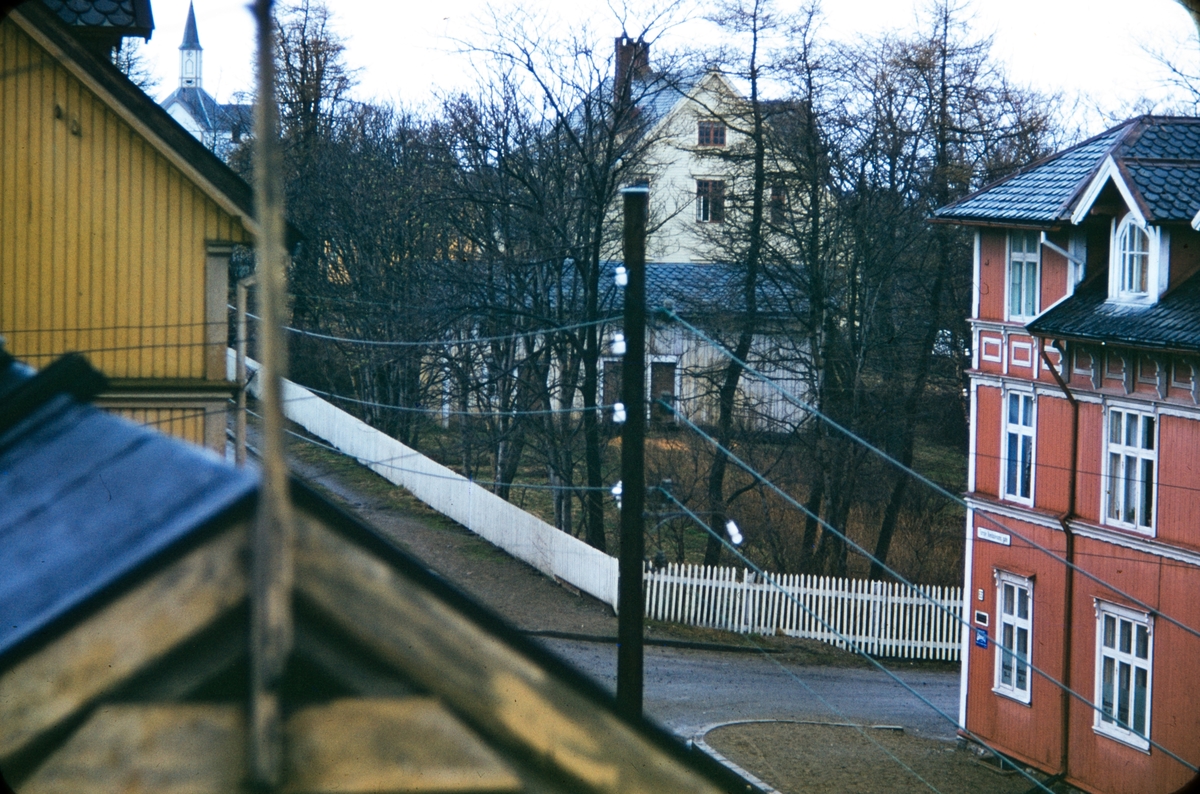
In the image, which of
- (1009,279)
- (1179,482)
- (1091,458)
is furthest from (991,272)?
(1179,482)

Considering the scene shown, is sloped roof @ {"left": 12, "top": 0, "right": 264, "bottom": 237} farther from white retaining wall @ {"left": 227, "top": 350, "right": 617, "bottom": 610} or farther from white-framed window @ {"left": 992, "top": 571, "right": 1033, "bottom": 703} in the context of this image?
white-framed window @ {"left": 992, "top": 571, "right": 1033, "bottom": 703}

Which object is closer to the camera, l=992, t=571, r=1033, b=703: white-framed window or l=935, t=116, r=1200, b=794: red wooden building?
l=935, t=116, r=1200, b=794: red wooden building

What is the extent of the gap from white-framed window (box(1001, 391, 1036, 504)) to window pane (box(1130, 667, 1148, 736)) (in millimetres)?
2871

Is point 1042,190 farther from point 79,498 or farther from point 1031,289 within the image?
point 79,498

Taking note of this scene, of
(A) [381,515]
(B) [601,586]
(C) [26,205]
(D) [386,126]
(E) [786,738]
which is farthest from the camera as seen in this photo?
(D) [386,126]

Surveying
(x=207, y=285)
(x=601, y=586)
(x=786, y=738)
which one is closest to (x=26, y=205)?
(x=207, y=285)

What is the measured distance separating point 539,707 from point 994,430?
1676cm

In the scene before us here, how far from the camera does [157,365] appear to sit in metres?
10.1

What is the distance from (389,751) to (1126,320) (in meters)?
14.6

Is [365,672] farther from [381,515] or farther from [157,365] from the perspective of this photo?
[381,515]

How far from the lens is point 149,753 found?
1743 millimetres

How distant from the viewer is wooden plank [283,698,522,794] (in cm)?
172

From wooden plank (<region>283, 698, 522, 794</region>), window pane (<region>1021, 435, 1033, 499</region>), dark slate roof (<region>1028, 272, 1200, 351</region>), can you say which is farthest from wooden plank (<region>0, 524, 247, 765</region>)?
window pane (<region>1021, 435, 1033, 499</region>)

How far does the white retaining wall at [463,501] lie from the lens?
21875 mm
